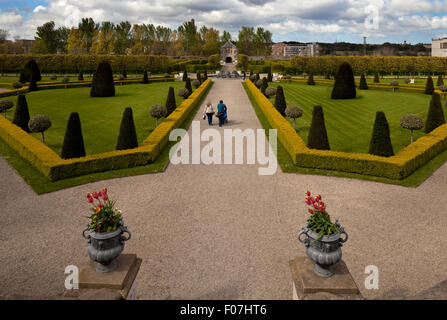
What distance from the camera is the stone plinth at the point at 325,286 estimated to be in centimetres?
510

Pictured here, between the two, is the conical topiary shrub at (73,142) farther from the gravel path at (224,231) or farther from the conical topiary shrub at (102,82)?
the conical topiary shrub at (102,82)

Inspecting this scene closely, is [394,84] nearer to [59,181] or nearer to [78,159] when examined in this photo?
[78,159]

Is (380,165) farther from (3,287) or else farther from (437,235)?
(3,287)

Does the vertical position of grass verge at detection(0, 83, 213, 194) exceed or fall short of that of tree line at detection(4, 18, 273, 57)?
it falls short

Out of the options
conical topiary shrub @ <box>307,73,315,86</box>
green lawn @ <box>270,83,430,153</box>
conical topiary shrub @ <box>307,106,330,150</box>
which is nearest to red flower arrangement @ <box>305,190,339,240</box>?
conical topiary shrub @ <box>307,106,330,150</box>

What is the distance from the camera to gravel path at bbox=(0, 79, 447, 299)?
6.82 meters

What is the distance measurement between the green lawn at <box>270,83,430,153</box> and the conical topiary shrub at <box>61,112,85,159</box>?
37.6ft

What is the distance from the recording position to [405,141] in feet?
59.9

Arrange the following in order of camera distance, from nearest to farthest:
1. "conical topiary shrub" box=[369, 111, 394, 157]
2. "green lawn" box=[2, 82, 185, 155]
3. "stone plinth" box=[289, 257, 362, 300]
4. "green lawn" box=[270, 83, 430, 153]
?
"stone plinth" box=[289, 257, 362, 300]
"conical topiary shrub" box=[369, 111, 394, 157]
"green lawn" box=[270, 83, 430, 153]
"green lawn" box=[2, 82, 185, 155]

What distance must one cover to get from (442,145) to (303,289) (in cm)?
1491

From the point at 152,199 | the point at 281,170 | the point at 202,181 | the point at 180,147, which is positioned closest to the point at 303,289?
the point at 152,199

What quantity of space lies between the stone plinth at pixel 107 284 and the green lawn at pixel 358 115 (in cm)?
1352

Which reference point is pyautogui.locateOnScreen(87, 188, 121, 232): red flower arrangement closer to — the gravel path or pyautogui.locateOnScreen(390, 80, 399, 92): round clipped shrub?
the gravel path

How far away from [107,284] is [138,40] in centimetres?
13424
